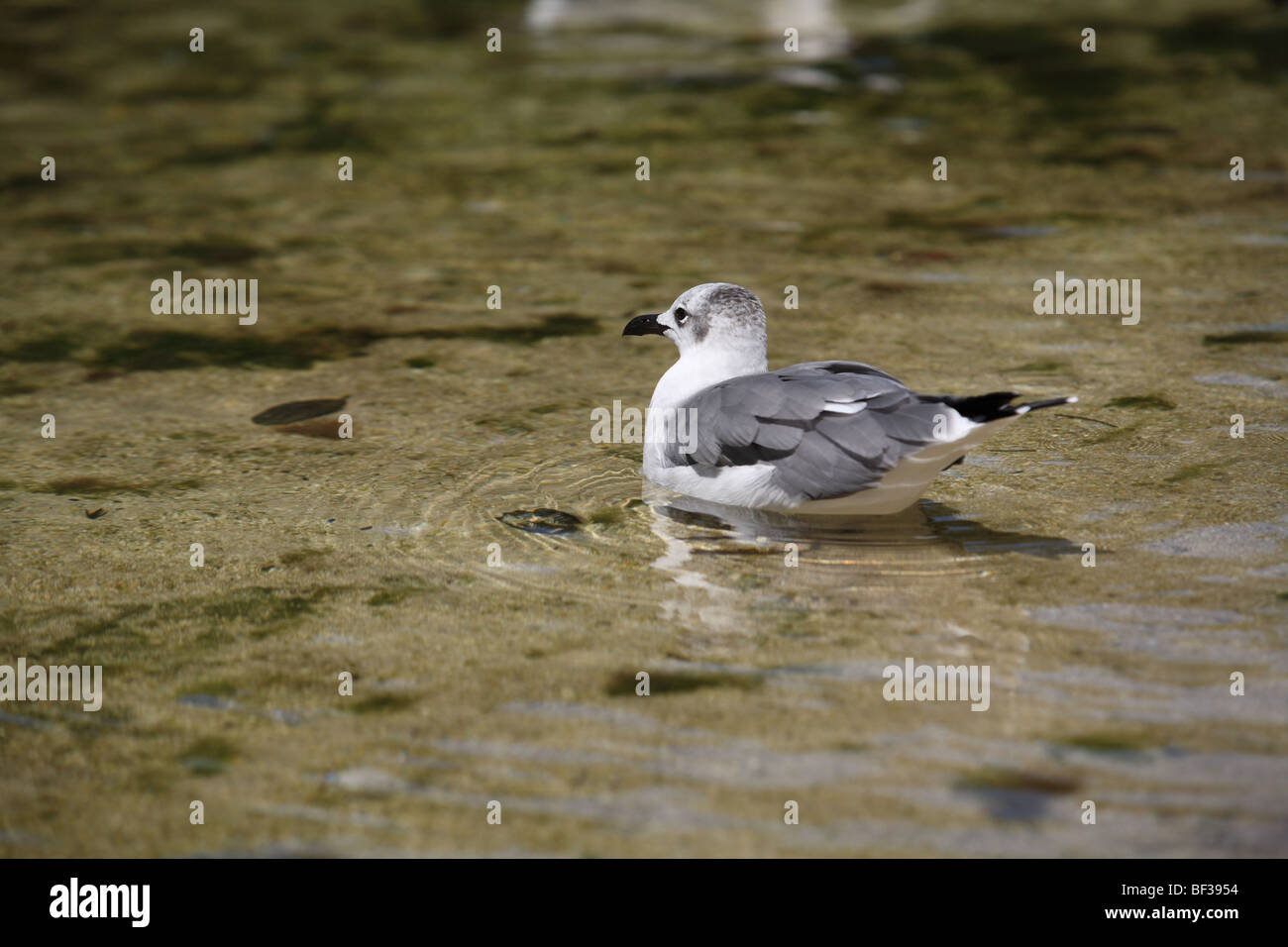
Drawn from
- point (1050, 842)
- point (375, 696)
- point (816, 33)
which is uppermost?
point (816, 33)

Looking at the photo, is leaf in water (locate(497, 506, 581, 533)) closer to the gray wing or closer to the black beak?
the gray wing

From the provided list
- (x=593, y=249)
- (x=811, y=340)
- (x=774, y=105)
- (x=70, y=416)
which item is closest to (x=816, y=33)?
(x=774, y=105)

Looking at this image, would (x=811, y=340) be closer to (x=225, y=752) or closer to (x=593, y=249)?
(x=593, y=249)

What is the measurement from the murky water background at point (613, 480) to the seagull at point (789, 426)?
0.17 meters

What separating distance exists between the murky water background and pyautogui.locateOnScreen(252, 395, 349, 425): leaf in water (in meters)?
0.09

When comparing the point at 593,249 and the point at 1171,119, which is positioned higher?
the point at 1171,119

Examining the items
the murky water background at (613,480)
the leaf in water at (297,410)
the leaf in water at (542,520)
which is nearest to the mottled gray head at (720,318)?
the murky water background at (613,480)

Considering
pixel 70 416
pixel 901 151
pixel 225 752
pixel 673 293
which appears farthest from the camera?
pixel 901 151

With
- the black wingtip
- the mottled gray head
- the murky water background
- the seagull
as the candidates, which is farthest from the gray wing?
the mottled gray head

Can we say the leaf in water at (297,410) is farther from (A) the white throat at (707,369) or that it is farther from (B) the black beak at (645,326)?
(A) the white throat at (707,369)

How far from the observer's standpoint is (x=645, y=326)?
20.2 ft

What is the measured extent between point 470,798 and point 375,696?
25.3 inches

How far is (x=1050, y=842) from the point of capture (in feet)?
11.7

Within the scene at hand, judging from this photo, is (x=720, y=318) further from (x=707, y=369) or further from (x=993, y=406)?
(x=993, y=406)
